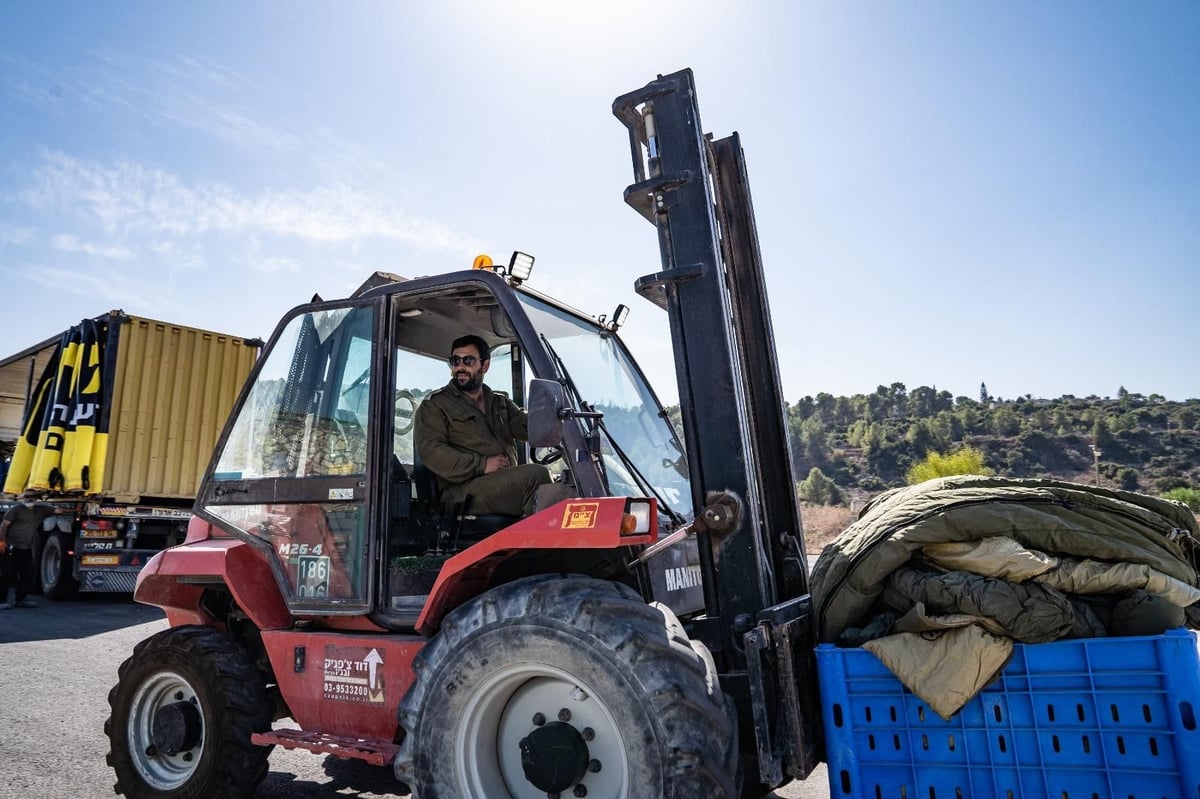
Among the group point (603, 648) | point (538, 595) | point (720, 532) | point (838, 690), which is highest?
point (720, 532)

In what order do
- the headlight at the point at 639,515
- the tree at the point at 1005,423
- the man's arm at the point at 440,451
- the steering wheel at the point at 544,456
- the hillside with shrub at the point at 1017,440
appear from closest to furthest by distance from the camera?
the headlight at the point at 639,515
the man's arm at the point at 440,451
the steering wheel at the point at 544,456
the hillside with shrub at the point at 1017,440
the tree at the point at 1005,423

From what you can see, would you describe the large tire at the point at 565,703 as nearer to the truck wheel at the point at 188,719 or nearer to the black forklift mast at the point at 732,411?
the black forklift mast at the point at 732,411

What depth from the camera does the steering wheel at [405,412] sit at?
13.7ft

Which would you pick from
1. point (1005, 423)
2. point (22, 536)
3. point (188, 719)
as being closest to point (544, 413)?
point (188, 719)

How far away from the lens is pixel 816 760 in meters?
2.99

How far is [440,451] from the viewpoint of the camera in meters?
3.79

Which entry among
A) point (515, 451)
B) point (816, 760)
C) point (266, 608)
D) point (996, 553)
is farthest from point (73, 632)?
point (996, 553)

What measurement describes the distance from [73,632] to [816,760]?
9.21m

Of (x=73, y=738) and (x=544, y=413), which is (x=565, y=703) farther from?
(x=73, y=738)

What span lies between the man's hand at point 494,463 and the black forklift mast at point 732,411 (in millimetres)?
1002

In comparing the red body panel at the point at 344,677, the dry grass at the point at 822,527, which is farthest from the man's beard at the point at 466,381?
the dry grass at the point at 822,527

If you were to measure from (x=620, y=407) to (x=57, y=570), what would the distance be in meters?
11.6

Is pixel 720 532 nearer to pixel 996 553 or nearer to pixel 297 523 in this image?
pixel 996 553

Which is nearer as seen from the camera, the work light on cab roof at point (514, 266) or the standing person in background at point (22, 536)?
the work light on cab roof at point (514, 266)
